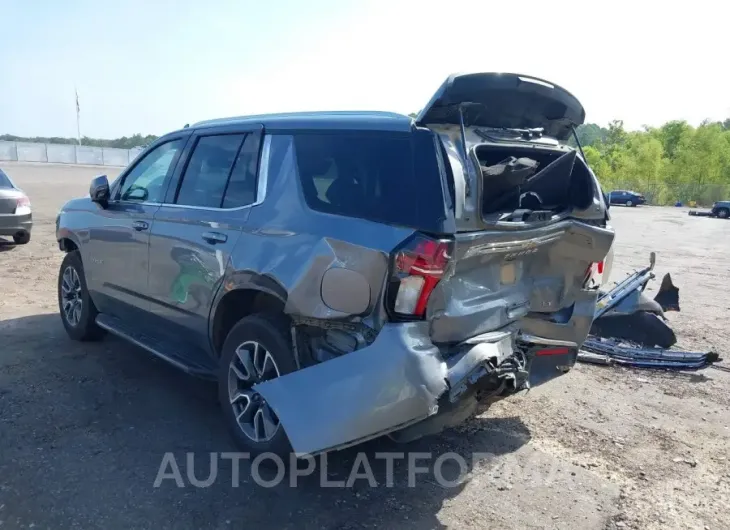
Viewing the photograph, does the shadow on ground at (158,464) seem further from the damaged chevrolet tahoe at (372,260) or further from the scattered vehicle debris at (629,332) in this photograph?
the scattered vehicle debris at (629,332)

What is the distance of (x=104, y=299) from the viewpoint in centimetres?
525

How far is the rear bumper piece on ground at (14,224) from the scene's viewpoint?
10.4 metres

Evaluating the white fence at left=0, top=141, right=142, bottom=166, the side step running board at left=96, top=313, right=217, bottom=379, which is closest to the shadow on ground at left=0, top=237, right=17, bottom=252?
the side step running board at left=96, top=313, right=217, bottom=379

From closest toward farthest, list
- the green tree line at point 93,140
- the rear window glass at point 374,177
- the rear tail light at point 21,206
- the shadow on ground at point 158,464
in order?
the rear window glass at point 374,177
the shadow on ground at point 158,464
the rear tail light at point 21,206
the green tree line at point 93,140

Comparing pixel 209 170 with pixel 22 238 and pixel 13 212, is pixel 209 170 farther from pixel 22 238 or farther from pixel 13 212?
pixel 22 238

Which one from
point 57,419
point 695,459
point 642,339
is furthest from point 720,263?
point 57,419

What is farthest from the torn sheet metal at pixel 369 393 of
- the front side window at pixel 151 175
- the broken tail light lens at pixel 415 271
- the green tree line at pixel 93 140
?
the green tree line at pixel 93 140

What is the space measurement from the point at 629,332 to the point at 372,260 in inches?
174

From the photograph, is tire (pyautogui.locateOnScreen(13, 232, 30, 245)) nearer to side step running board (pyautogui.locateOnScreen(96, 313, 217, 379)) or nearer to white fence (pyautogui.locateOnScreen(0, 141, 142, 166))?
side step running board (pyautogui.locateOnScreen(96, 313, 217, 379))

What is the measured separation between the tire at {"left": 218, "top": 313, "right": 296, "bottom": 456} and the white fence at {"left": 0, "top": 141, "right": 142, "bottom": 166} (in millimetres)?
51411

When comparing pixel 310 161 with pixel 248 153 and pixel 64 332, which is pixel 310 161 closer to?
pixel 248 153

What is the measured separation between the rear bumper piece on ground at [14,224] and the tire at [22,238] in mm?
167

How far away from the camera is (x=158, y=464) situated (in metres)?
3.59

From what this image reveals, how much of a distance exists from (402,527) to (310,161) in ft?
6.72
